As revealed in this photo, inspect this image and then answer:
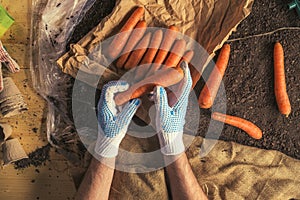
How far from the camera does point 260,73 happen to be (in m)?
1.99

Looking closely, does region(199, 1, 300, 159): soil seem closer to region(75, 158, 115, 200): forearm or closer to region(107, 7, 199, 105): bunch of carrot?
region(107, 7, 199, 105): bunch of carrot

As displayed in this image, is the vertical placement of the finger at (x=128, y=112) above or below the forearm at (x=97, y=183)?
above

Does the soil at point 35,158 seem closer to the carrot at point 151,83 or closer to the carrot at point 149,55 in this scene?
the carrot at point 151,83

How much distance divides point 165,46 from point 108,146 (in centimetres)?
50

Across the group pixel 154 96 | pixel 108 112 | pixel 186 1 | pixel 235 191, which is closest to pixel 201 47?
pixel 186 1

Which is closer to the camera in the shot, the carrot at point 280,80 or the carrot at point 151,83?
the carrot at point 151,83

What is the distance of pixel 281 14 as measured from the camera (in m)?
1.97

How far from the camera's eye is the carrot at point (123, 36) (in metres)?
1.89

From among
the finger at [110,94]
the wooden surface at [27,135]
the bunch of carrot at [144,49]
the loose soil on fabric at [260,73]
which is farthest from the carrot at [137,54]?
the wooden surface at [27,135]

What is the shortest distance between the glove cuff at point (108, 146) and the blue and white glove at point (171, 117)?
0.59 feet

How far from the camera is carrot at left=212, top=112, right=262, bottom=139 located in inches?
76.6

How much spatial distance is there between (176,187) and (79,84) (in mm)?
618

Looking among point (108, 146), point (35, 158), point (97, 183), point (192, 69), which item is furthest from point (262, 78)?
point (35, 158)

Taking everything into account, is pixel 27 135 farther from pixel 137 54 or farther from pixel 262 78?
pixel 262 78
